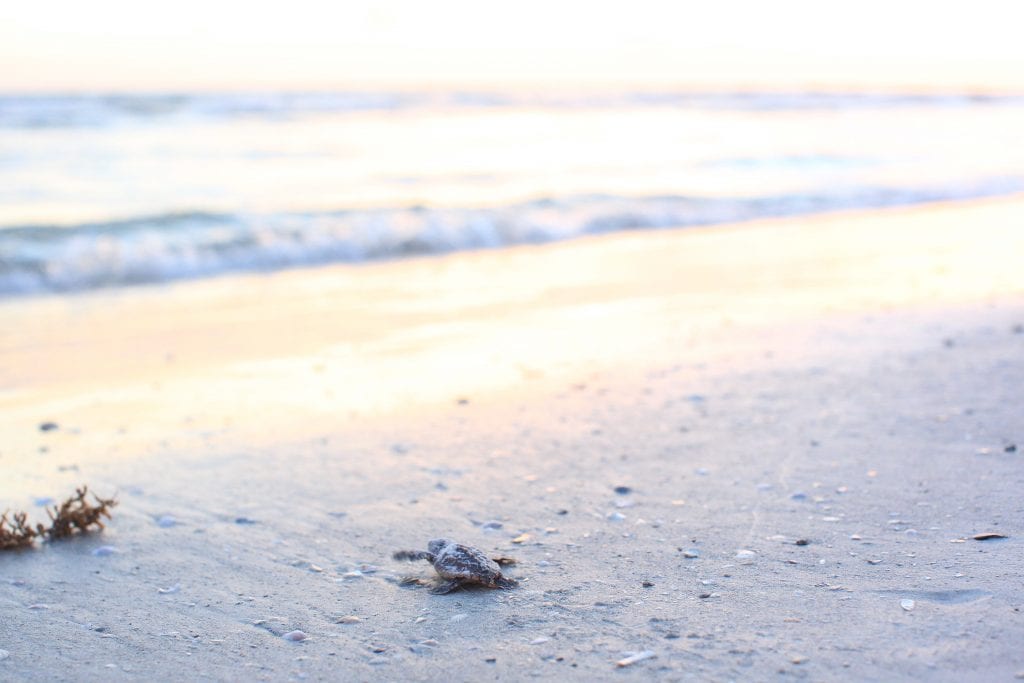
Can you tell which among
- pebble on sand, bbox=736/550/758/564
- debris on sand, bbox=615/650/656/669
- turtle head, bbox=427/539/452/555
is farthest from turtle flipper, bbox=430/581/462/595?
pebble on sand, bbox=736/550/758/564

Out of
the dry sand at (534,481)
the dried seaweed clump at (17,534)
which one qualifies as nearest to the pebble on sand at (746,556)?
the dry sand at (534,481)

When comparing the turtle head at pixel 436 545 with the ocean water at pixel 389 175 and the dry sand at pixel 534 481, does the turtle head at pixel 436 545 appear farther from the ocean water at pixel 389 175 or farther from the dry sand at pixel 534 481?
the ocean water at pixel 389 175

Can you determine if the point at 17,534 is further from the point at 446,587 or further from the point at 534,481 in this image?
the point at 534,481

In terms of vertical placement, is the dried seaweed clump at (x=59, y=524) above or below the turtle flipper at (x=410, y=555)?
above

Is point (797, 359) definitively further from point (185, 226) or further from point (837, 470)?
point (185, 226)

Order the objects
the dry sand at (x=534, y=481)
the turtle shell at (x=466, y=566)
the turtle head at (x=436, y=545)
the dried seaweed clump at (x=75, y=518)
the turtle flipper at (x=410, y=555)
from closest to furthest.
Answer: the dry sand at (x=534, y=481)
the turtle shell at (x=466, y=566)
the turtle head at (x=436, y=545)
the turtle flipper at (x=410, y=555)
the dried seaweed clump at (x=75, y=518)

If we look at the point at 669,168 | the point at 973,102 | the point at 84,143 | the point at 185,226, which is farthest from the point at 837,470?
the point at 973,102
